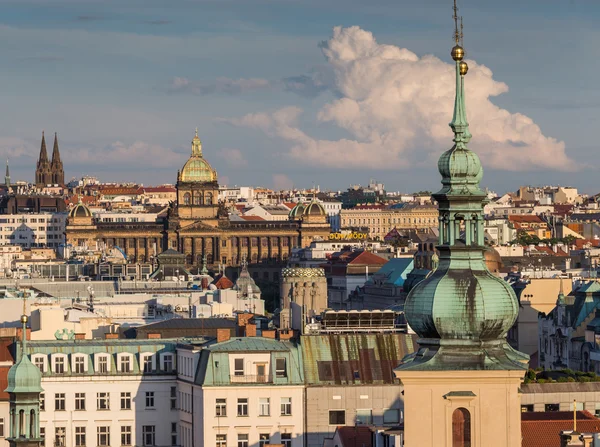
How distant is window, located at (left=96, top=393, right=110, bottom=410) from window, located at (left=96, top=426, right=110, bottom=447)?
0.53m

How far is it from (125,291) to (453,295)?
9590 centimetres

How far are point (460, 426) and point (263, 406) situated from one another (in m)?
29.1

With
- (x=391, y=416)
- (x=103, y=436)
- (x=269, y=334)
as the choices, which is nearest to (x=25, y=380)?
(x=391, y=416)

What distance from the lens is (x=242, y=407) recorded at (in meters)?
63.8

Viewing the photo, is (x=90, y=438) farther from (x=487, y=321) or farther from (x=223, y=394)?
(x=487, y=321)

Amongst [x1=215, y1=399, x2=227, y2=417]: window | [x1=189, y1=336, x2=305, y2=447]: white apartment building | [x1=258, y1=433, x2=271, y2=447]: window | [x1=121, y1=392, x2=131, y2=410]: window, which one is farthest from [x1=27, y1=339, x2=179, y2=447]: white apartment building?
[x1=258, y1=433, x2=271, y2=447]: window

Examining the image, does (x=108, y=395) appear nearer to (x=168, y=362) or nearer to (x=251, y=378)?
(x=168, y=362)

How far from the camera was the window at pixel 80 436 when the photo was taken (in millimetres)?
66812

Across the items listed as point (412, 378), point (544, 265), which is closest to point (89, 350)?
point (412, 378)

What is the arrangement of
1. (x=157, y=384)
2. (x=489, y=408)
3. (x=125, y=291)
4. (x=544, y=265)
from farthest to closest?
(x=544, y=265), (x=125, y=291), (x=157, y=384), (x=489, y=408)

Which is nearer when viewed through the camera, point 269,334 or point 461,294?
point 461,294

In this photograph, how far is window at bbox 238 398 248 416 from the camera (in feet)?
209

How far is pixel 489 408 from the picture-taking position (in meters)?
34.9

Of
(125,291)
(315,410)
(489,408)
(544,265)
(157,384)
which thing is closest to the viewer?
(489,408)
